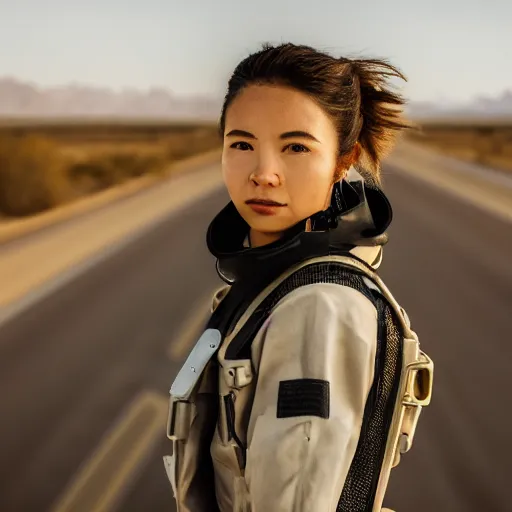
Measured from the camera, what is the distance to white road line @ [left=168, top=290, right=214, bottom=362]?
7100 millimetres

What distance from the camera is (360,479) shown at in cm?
155

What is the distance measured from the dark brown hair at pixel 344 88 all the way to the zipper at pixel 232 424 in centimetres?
57

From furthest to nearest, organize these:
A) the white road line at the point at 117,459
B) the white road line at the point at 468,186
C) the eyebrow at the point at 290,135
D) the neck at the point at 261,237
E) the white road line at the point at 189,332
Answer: the white road line at the point at 468,186, the white road line at the point at 189,332, the white road line at the point at 117,459, the neck at the point at 261,237, the eyebrow at the point at 290,135

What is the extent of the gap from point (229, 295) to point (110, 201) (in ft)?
62.6

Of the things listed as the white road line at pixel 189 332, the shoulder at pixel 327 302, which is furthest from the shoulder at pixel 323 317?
the white road line at pixel 189 332

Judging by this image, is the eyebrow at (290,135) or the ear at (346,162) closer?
the eyebrow at (290,135)

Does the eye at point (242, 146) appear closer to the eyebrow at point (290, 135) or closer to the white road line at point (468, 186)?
the eyebrow at point (290, 135)

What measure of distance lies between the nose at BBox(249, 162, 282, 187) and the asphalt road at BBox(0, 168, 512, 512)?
3.03 meters

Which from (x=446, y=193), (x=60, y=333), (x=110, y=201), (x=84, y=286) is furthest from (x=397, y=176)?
(x=60, y=333)

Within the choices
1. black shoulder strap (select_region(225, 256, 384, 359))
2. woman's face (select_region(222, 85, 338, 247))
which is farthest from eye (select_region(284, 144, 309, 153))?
black shoulder strap (select_region(225, 256, 384, 359))

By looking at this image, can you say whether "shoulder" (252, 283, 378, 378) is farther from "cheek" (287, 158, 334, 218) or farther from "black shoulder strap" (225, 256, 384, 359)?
"cheek" (287, 158, 334, 218)

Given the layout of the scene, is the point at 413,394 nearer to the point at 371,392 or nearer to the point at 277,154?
the point at 371,392

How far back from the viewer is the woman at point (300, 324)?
4.76 feet

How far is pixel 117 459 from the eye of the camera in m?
4.98
